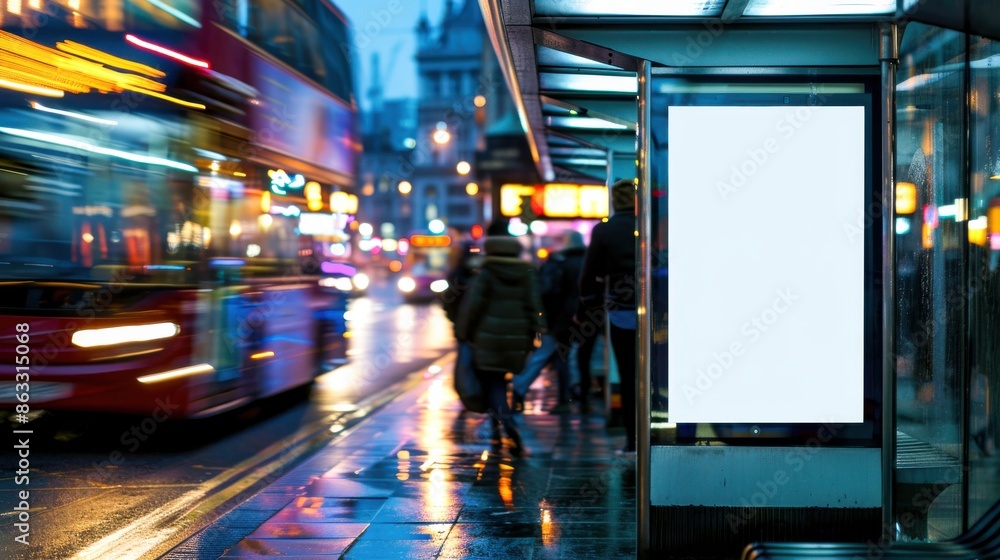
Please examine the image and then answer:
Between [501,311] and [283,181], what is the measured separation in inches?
131

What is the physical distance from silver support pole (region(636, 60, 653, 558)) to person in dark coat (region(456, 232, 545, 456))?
342 cm

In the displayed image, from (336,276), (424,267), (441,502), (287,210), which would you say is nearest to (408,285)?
(424,267)

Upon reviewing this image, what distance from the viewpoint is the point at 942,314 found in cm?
523

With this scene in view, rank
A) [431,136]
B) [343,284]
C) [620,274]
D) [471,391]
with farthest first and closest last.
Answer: [431,136] < [343,284] < [471,391] < [620,274]

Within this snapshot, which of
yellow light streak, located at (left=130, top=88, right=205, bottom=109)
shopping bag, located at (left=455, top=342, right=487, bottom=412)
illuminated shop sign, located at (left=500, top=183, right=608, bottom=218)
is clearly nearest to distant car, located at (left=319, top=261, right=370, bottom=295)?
illuminated shop sign, located at (left=500, top=183, right=608, bottom=218)

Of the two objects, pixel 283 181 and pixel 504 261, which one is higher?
pixel 283 181

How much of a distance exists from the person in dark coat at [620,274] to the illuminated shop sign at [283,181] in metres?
3.62

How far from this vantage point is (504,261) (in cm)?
883

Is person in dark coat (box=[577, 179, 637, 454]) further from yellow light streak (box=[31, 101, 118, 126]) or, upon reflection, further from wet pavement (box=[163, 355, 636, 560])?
yellow light streak (box=[31, 101, 118, 126])

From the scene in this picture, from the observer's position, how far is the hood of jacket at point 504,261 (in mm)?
8797

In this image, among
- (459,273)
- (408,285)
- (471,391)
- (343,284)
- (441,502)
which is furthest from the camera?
(408,285)

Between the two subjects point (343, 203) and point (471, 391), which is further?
point (343, 203)

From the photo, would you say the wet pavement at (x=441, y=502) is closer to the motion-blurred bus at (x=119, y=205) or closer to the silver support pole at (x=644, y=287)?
the silver support pole at (x=644, y=287)

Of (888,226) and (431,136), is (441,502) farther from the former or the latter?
(431,136)
